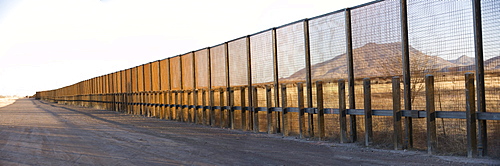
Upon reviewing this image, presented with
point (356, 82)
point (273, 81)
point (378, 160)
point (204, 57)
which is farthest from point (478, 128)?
point (204, 57)

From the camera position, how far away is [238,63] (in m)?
15.8

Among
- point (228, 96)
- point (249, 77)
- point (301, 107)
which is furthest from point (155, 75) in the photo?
point (301, 107)

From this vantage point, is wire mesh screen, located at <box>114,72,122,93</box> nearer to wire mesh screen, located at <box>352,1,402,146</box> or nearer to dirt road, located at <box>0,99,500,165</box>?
dirt road, located at <box>0,99,500,165</box>

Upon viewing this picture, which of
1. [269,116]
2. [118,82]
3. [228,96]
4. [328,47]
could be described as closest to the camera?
[328,47]

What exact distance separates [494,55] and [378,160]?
8.39 feet

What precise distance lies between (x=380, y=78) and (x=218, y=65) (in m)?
8.95

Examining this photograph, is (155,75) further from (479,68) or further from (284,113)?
(479,68)

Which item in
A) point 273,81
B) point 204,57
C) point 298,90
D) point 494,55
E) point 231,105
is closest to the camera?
point 494,55

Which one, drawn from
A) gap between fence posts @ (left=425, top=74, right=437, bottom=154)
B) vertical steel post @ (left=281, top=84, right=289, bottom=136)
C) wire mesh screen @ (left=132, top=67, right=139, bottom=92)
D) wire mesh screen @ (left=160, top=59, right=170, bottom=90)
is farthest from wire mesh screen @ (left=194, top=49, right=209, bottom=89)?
wire mesh screen @ (left=132, top=67, right=139, bottom=92)

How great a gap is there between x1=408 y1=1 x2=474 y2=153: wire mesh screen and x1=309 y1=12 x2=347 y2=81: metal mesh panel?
76.0 inches

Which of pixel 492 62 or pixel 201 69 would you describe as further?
pixel 201 69

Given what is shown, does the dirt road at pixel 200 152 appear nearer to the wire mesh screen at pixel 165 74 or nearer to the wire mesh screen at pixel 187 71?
the wire mesh screen at pixel 187 71

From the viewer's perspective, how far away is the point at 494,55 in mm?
7574

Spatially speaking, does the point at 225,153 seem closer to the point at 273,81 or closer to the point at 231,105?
the point at 273,81
